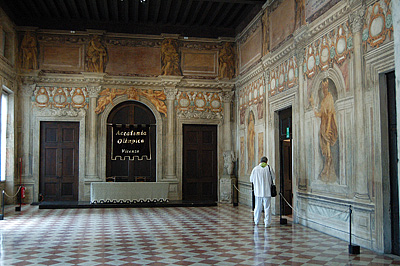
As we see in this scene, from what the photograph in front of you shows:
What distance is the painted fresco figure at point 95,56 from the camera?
17000 mm

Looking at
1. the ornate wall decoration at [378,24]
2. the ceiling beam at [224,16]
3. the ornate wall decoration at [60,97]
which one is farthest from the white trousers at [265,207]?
the ornate wall decoration at [60,97]

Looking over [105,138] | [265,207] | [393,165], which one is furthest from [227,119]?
[393,165]

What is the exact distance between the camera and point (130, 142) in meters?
17.2

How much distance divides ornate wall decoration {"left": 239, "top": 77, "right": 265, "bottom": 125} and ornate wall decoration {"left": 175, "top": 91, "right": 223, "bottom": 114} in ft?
3.94

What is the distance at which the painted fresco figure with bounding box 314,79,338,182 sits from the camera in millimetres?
9586

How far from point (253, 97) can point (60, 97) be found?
25.7 ft

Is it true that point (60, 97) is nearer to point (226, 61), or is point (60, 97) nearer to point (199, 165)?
point (199, 165)

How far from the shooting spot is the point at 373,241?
7836 mm

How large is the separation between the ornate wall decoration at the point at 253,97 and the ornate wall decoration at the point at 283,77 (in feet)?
2.62

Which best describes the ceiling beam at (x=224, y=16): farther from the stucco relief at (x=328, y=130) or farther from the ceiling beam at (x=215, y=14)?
the stucco relief at (x=328, y=130)

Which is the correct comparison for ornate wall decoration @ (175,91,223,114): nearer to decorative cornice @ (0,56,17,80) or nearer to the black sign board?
the black sign board

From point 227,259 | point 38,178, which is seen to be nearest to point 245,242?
point 227,259

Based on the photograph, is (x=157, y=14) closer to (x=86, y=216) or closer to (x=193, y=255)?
(x=86, y=216)

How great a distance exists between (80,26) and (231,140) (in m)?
7.94
